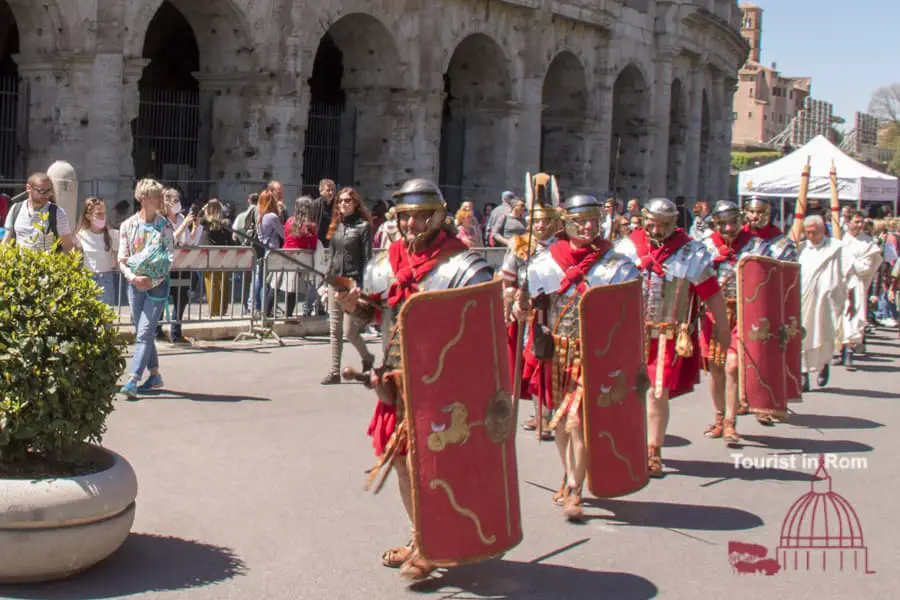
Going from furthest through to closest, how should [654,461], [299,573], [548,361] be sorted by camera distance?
[654,461], [548,361], [299,573]

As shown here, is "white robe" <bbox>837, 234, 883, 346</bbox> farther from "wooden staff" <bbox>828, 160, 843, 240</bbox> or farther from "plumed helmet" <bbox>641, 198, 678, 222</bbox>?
"plumed helmet" <bbox>641, 198, 678, 222</bbox>

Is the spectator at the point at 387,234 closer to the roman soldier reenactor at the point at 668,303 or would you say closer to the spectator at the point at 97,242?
the spectator at the point at 97,242

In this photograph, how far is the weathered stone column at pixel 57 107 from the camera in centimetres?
1703

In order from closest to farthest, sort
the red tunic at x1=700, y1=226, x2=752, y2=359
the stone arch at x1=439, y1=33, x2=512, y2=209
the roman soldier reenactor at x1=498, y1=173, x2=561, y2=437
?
the roman soldier reenactor at x1=498, y1=173, x2=561, y2=437 → the red tunic at x1=700, y1=226, x2=752, y2=359 → the stone arch at x1=439, y1=33, x2=512, y2=209

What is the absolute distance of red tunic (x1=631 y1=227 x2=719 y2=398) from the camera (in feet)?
26.9

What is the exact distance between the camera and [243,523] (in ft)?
21.5

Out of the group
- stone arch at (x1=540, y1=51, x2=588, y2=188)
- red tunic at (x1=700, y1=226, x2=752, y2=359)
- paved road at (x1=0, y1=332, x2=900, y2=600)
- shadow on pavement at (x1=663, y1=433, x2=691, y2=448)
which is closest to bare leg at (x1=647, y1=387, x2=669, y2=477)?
paved road at (x1=0, y1=332, x2=900, y2=600)

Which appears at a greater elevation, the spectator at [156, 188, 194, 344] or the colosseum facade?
the colosseum facade

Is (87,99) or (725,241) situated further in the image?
(87,99)

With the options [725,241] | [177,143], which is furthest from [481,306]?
[177,143]

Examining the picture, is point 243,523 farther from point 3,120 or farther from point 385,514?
point 3,120

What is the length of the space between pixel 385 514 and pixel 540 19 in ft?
67.1

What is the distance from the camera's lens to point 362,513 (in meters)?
6.84

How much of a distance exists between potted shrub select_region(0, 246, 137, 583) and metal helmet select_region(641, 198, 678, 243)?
12.0ft
